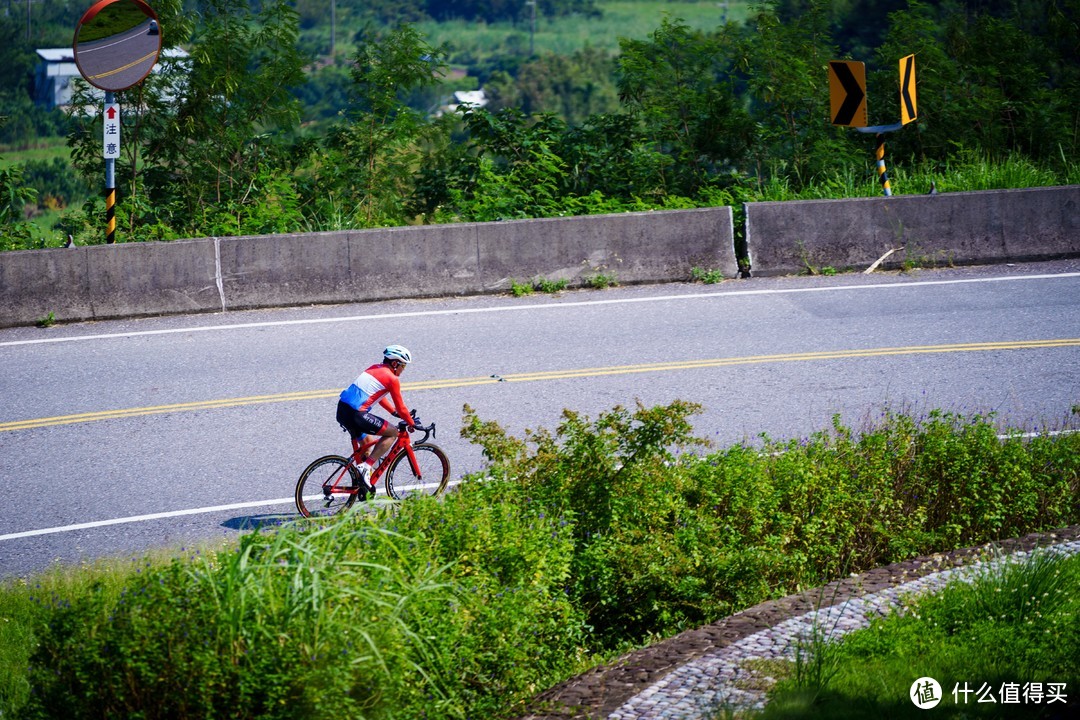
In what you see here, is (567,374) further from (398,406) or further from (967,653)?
(967,653)

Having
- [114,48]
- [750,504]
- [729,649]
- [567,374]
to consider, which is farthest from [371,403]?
[114,48]

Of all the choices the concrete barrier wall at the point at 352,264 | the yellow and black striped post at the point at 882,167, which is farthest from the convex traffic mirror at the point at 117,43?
the yellow and black striped post at the point at 882,167

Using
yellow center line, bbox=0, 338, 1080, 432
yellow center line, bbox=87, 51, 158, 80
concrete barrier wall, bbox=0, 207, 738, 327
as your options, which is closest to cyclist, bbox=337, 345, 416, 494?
yellow center line, bbox=0, 338, 1080, 432

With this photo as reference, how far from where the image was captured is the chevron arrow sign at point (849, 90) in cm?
1641

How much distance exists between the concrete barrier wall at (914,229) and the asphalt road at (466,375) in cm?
A: 30

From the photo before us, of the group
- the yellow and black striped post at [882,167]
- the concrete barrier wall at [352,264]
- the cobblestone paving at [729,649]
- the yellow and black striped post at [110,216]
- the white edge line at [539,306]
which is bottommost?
the cobblestone paving at [729,649]

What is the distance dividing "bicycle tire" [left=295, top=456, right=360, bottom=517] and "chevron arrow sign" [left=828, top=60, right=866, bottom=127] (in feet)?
33.2

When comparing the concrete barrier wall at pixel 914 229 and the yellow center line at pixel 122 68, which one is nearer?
the yellow center line at pixel 122 68

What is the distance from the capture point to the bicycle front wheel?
30.6 feet

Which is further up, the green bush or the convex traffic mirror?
the convex traffic mirror

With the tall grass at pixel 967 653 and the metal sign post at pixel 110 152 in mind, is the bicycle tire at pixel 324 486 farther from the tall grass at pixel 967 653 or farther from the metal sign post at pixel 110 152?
the metal sign post at pixel 110 152

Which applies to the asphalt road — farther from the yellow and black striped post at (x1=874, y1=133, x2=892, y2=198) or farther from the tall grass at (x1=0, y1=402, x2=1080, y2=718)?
the yellow and black striped post at (x1=874, y1=133, x2=892, y2=198)

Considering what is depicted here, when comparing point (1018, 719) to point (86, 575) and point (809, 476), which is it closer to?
point (809, 476)

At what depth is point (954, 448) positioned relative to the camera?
324 inches
